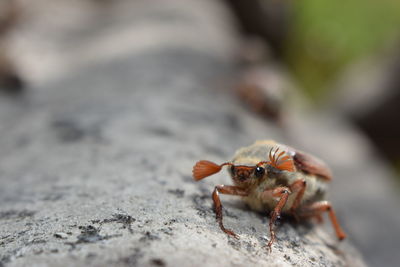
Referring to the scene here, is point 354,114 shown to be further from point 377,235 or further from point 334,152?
point 377,235

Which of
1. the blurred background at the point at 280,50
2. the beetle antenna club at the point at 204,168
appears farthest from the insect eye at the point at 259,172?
the blurred background at the point at 280,50

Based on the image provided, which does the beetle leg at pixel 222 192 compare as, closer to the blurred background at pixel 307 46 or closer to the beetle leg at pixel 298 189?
the beetle leg at pixel 298 189

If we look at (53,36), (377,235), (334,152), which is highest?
(53,36)

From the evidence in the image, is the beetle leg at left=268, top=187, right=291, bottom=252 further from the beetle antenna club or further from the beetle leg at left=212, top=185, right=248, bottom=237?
the beetle antenna club

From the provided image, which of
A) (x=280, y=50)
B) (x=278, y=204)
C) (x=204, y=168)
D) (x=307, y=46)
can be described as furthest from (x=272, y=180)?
(x=307, y=46)

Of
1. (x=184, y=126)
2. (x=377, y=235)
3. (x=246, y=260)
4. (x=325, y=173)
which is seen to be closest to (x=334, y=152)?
(x=377, y=235)
